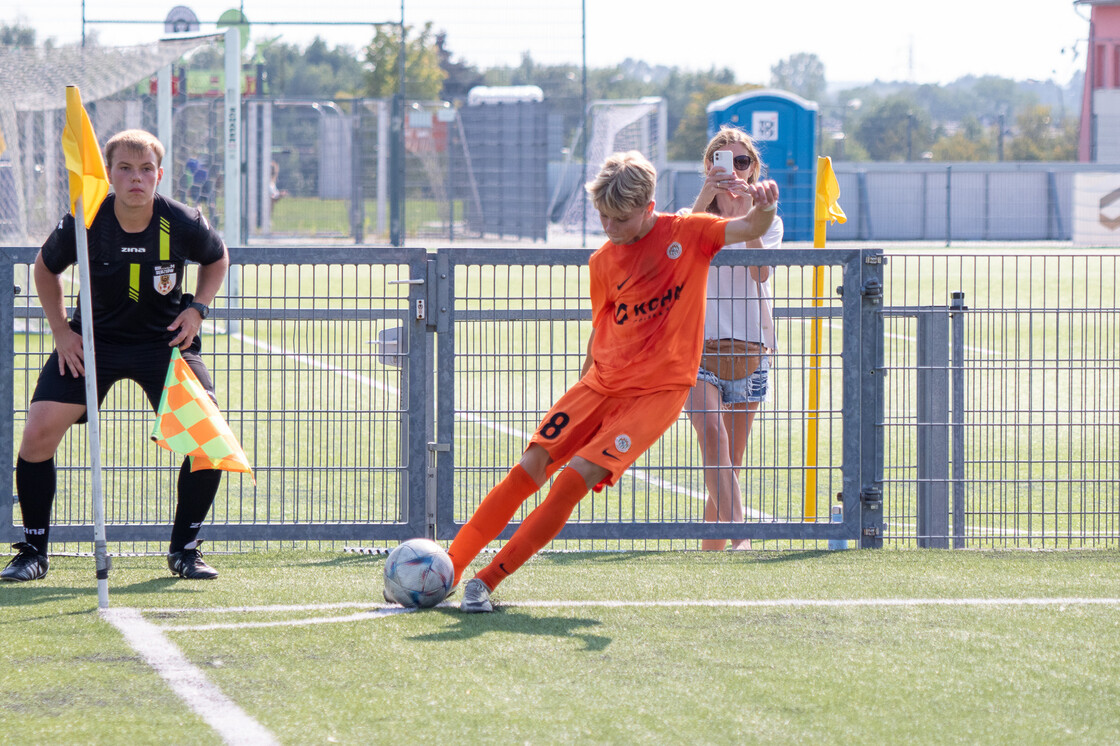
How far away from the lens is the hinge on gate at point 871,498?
6.25 metres

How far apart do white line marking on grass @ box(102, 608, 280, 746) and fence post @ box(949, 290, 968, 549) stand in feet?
12.1

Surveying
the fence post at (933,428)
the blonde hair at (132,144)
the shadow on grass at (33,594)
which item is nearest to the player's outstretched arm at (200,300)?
the blonde hair at (132,144)

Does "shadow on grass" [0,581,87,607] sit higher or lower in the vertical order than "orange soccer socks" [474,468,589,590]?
lower

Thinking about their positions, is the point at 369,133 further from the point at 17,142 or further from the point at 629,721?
the point at 629,721

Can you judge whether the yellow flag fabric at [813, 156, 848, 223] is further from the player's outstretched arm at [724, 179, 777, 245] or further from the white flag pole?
the white flag pole

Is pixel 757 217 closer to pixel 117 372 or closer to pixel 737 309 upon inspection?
pixel 737 309

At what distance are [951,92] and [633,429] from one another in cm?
13563

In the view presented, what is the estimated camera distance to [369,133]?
90.9ft

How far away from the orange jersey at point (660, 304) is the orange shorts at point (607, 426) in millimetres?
54

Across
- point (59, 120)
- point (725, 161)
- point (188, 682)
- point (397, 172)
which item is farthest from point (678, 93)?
point (188, 682)

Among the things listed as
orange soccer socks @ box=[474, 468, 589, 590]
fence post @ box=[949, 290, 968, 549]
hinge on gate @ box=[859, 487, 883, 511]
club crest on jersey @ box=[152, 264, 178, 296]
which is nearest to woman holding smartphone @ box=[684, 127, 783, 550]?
hinge on gate @ box=[859, 487, 883, 511]

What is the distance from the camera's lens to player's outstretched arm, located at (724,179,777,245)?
4.71m

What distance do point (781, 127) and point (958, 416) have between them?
2085 centimetres

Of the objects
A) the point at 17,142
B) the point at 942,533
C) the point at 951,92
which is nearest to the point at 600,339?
the point at 942,533
